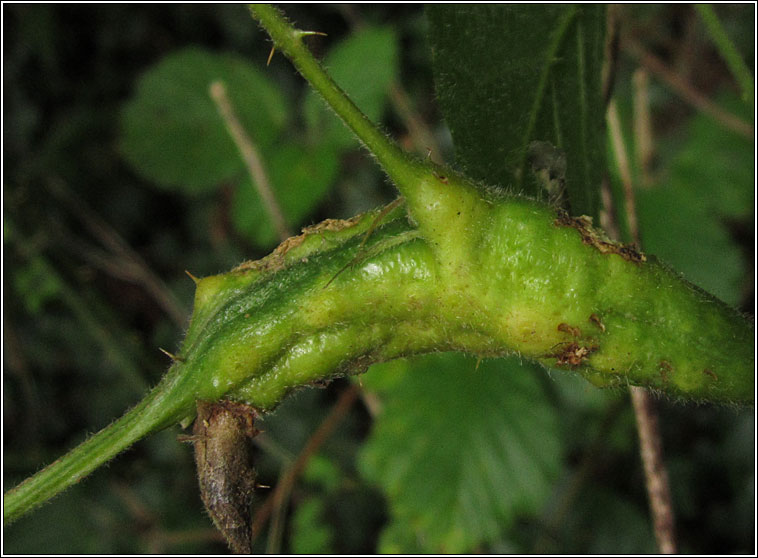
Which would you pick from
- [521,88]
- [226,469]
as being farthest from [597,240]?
[226,469]

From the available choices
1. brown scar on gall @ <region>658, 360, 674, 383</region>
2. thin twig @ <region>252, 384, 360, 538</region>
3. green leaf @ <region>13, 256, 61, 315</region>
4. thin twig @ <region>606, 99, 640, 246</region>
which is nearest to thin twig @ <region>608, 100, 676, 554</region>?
thin twig @ <region>606, 99, 640, 246</region>

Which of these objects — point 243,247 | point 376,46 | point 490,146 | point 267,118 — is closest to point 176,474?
point 243,247

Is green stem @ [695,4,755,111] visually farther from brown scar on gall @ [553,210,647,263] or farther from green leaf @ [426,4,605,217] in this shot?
brown scar on gall @ [553,210,647,263]

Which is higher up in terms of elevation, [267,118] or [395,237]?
[267,118]

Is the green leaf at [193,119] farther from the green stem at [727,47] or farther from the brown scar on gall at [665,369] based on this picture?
the brown scar on gall at [665,369]

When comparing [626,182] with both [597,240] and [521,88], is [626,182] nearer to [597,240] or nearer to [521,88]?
[521,88]

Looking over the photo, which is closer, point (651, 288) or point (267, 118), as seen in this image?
point (651, 288)

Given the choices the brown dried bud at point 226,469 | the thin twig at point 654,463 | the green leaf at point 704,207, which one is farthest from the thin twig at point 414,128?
the brown dried bud at point 226,469

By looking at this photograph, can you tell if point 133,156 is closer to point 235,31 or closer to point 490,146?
point 235,31
